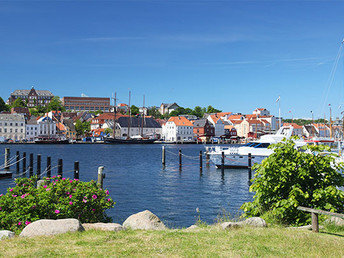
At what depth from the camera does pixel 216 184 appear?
3606 cm

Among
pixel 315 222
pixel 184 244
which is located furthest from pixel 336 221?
pixel 184 244

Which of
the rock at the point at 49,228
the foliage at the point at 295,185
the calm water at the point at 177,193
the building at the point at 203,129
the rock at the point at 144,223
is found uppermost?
the building at the point at 203,129

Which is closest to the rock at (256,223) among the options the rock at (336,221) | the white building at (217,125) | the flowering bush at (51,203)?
the rock at (336,221)

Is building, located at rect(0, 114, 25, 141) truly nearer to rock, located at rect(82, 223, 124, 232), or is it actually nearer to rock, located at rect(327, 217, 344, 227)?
rock, located at rect(82, 223, 124, 232)

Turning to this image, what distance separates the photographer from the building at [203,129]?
618 ft

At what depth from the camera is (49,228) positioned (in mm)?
10859

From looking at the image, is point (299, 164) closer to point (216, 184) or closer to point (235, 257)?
point (235, 257)

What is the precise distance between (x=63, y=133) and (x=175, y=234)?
7080 inches

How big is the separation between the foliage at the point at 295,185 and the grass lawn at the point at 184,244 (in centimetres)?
124

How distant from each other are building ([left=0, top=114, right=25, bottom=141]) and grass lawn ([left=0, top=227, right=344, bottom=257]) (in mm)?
166758

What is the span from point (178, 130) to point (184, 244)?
172m

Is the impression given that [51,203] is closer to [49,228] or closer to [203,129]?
[49,228]

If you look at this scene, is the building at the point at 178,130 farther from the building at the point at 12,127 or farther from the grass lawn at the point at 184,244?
the grass lawn at the point at 184,244

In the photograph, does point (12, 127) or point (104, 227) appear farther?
point (12, 127)
